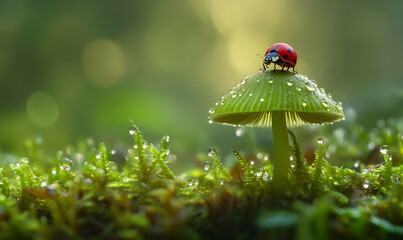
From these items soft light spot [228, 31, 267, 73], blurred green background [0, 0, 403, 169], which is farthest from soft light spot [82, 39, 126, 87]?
soft light spot [228, 31, 267, 73]

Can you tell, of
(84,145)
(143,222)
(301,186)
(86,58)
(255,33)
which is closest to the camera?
(143,222)

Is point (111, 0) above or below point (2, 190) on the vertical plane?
above

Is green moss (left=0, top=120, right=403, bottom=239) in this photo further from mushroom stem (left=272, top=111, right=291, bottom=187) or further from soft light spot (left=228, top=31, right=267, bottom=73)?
soft light spot (left=228, top=31, right=267, bottom=73)

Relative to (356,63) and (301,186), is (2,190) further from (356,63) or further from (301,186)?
(356,63)

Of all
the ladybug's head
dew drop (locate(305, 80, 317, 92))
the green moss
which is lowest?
the green moss

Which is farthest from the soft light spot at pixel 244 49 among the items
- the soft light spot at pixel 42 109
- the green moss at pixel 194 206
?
the green moss at pixel 194 206

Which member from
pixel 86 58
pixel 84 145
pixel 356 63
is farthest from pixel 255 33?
pixel 84 145

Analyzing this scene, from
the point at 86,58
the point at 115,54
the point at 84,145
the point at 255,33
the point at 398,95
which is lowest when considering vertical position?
the point at 84,145

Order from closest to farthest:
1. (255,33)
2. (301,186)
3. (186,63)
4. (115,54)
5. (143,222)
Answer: (143,222) → (301,186) → (115,54) → (186,63) → (255,33)
